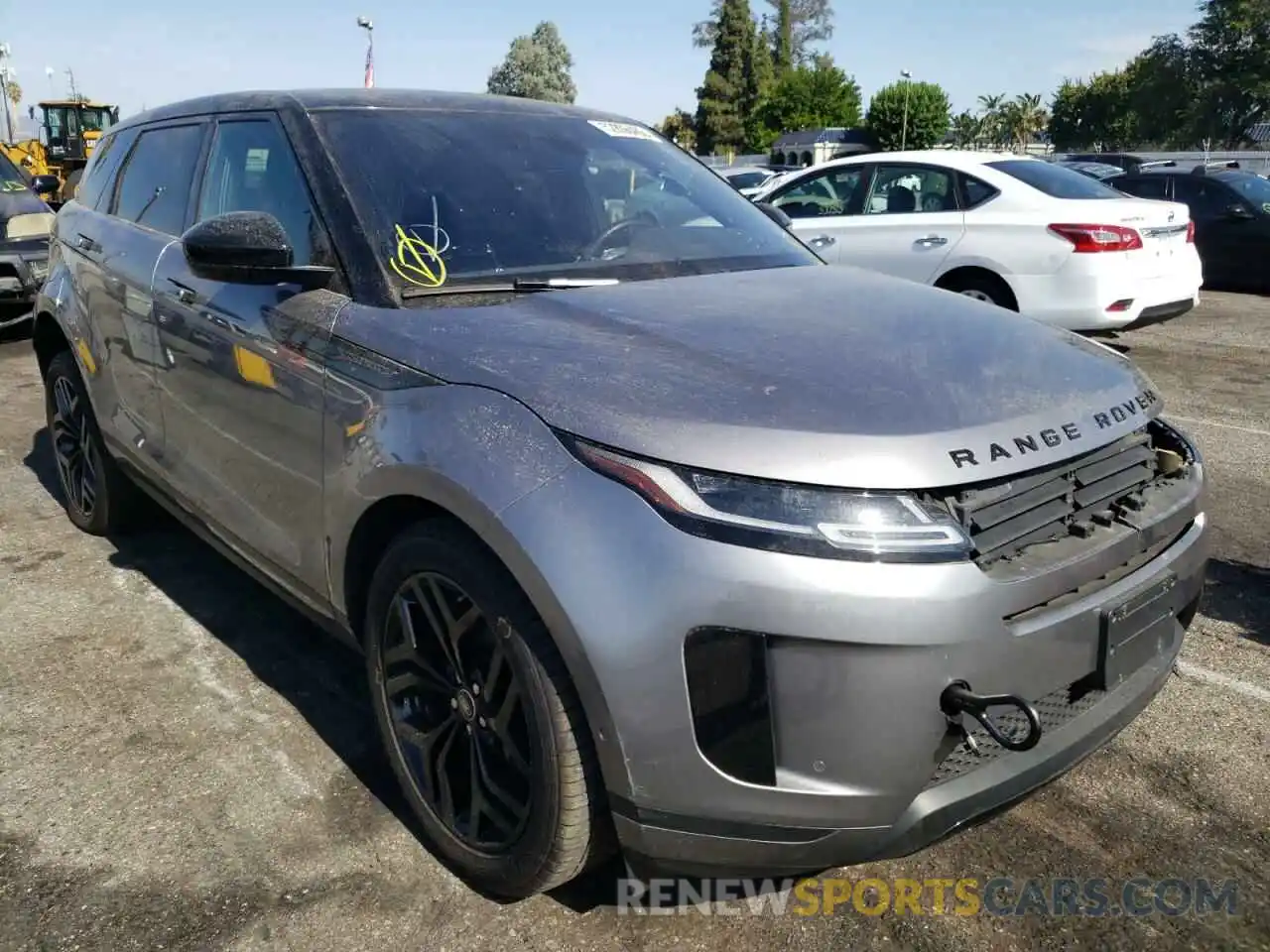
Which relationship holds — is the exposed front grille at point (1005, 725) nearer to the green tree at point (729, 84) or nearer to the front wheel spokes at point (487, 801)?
the front wheel spokes at point (487, 801)

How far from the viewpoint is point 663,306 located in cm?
251

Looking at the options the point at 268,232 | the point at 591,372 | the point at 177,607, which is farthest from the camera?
the point at 177,607

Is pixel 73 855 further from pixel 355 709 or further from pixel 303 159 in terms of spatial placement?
pixel 303 159

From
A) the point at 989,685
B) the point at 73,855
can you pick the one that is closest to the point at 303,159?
the point at 73,855

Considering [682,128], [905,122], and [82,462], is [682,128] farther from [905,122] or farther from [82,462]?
[82,462]

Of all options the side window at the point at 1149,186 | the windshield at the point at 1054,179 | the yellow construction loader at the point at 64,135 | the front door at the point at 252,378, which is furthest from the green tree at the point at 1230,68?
the front door at the point at 252,378

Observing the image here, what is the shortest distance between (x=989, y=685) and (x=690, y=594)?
54cm

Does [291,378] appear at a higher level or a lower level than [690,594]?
higher

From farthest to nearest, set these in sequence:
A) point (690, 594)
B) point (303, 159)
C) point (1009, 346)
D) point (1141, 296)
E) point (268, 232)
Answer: point (1141, 296) < point (303, 159) < point (268, 232) < point (1009, 346) < point (690, 594)

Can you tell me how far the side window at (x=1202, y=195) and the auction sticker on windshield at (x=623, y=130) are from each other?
1121 centimetres

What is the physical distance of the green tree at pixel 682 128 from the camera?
258 ft

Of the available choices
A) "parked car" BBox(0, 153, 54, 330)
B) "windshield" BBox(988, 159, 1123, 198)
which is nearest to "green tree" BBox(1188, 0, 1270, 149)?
"windshield" BBox(988, 159, 1123, 198)

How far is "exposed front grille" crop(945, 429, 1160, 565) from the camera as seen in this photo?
1.92 metres

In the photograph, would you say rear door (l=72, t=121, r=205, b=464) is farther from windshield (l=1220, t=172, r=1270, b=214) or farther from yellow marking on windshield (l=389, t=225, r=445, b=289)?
windshield (l=1220, t=172, r=1270, b=214)
